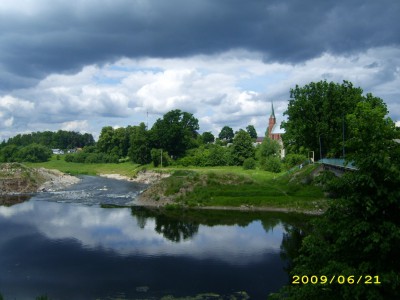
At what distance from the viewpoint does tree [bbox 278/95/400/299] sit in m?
13.4

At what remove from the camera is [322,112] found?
267 ft

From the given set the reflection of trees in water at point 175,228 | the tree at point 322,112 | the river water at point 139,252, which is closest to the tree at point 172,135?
the tree at point 322,112

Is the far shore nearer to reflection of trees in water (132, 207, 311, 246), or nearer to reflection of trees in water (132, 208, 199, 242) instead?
reflection of trees in water (132, 207, 311, 246)

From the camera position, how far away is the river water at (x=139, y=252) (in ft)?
98.1

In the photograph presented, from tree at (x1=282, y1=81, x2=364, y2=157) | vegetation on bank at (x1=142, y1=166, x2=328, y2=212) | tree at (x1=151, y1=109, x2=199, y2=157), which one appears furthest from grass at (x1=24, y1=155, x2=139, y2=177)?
tree at (x1=282, y1=81, x2=364, y2=157)

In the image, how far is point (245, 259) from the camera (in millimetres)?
37250

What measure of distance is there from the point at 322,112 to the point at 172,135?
228 ft

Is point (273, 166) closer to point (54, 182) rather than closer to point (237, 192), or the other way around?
point (237, 192)

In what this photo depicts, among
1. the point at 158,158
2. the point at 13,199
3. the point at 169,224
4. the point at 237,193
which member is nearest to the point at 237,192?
the point at 237,193

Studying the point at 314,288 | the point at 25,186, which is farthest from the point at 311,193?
the point at 25,186

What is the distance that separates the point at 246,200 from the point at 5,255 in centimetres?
3867

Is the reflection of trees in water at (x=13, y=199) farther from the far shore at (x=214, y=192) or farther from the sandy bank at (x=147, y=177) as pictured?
the sandy bank at (x=147, y=177)

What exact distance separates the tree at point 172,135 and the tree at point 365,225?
127 meters

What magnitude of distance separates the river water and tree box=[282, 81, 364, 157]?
29572 millimetres
